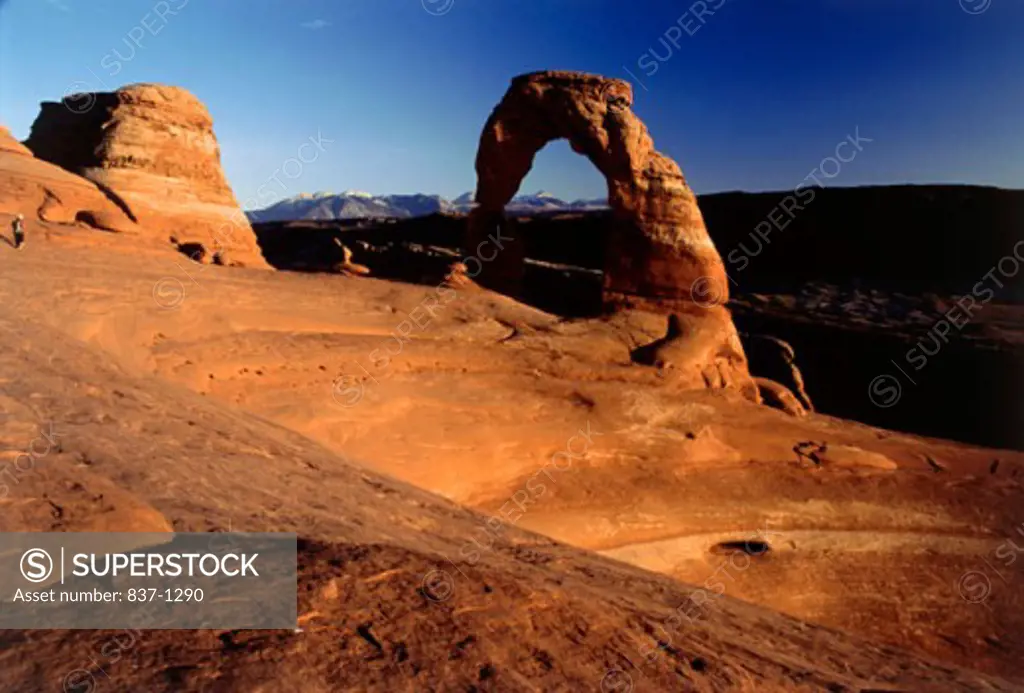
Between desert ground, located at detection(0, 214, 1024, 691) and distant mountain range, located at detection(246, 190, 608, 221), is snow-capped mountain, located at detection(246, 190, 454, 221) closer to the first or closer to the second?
distant mountain range, located at detection(246, 190, 608, 221)

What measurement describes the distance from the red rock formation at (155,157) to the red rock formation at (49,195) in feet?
1.92

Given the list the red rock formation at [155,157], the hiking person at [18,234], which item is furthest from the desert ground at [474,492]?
the red rock formation at [155,157]

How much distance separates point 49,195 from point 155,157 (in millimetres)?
2766

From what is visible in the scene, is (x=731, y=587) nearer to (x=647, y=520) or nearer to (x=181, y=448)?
(x=647, y=520)

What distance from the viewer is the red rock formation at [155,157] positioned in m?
13.7

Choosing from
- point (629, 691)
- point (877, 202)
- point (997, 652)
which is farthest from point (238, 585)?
point (877, 202)

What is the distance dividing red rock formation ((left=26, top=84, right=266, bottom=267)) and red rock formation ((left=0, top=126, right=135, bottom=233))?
23.0 inches

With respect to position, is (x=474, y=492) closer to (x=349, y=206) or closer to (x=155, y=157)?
(x=155, y=157)

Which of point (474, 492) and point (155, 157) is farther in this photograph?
point (155, 157)

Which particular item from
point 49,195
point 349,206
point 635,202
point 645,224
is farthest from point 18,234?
point 349,206

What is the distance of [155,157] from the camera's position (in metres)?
14.3

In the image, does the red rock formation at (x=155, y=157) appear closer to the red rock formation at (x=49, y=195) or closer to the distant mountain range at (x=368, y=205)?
the red rock formation at (x=49, y=195)

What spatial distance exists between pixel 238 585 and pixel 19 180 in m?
12.8

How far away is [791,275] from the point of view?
33781mm
